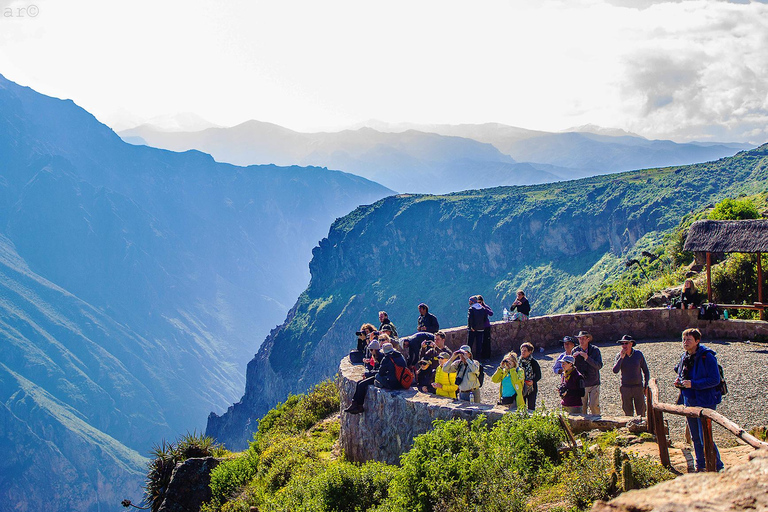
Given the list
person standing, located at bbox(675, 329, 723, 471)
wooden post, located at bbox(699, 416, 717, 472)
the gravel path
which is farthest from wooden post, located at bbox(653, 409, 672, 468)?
the gravel path

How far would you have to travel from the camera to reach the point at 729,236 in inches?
605

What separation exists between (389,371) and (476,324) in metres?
4.92

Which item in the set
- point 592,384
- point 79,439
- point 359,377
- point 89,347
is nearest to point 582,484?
point 592,384

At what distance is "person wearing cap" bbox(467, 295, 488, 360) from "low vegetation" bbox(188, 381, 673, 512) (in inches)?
203

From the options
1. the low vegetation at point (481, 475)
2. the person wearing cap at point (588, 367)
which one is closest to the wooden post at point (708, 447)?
the low vegetation at point (481, 475)

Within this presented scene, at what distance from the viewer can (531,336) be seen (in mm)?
16109

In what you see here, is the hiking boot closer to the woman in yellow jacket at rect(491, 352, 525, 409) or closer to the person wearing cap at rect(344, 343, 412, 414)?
the person wearing cap at rect(344, 343, 412, 414)

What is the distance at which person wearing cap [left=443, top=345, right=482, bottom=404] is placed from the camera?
31.8 feet

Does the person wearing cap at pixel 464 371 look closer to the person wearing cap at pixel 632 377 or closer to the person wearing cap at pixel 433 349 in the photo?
the person wearing cap at pixel 433 349

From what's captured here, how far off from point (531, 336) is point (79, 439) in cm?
14602

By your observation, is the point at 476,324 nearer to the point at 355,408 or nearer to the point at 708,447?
the point at 355,408

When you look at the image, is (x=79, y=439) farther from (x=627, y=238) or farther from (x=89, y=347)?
(x=627, y=238)

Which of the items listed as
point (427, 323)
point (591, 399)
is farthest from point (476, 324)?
point (591, 399)

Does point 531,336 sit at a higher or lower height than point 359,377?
higher
